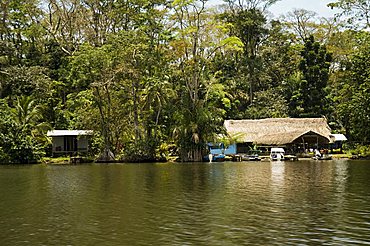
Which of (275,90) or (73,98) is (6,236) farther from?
(275,90)

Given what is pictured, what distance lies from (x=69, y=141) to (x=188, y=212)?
107ft

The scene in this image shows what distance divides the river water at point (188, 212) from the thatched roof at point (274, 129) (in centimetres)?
2258

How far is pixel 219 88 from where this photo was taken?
135 feet

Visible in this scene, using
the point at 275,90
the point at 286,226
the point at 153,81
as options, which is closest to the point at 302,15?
the point at 275,90

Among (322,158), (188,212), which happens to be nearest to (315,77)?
(322,158)

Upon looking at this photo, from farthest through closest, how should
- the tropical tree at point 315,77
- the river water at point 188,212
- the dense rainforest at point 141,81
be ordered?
the tropical tree at point 315,77
the dense rainforest at point 141,81
the river water at point 188,212

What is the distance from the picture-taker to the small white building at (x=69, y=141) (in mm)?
42688

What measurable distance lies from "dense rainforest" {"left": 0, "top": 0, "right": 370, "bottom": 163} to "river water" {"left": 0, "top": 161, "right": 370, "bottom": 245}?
58.2ft

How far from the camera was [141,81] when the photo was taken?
39.6 metres

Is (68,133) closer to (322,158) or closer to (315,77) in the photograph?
(322,158)

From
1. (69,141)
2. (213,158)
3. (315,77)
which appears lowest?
(213,158)

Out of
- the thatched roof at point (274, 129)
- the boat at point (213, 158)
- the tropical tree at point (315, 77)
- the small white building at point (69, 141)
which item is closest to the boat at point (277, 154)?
the thatched roof at point (274, 129)

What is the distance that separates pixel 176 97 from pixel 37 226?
2965cm

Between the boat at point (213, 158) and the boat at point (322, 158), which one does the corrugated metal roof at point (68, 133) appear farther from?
the boat at point (322, 158)
